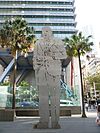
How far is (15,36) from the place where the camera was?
1366 inches

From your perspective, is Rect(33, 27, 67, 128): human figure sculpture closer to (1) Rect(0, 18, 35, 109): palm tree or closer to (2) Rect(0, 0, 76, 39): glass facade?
(1) Rect(0, 18, 35, 109): palm tree

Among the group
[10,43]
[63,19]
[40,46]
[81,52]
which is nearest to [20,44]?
[10,43]

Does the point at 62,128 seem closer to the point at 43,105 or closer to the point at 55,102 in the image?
the point at 55,102

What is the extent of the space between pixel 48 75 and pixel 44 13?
331 ft

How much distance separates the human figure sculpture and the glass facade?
95.1m

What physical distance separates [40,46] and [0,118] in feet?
40.7

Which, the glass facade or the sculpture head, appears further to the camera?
the glass facade

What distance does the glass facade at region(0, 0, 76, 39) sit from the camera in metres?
116

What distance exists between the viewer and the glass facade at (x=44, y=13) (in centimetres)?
11581

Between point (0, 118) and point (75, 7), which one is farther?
point (75, 7)

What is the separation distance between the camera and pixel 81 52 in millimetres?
37062

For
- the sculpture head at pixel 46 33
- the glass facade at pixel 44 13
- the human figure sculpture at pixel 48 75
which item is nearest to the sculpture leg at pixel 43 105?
the human figure sculpture at pixel 48 75

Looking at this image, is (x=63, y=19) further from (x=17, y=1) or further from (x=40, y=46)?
(x=40, y=46)

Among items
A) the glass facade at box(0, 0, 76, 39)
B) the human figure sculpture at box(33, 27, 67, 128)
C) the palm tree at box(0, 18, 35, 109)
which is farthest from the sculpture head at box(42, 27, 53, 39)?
the glass facade at box(0, 0, 76, 39)
